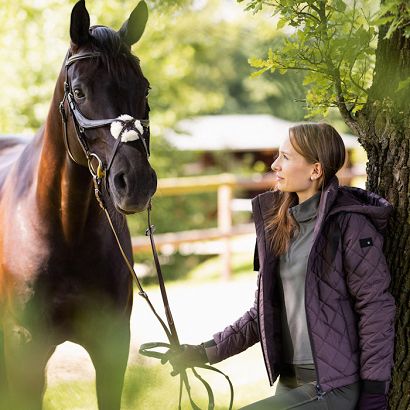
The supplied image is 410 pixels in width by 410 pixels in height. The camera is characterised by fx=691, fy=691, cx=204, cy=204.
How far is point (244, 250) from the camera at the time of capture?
460 inches

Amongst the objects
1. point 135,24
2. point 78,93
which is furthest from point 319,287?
point 135,24

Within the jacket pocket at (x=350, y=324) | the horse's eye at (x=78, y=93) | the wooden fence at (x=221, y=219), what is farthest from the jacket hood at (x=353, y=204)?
the wooden fence at (x=221, y=219)

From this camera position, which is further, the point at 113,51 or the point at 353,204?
the point at 113,51

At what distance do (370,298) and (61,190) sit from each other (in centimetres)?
121

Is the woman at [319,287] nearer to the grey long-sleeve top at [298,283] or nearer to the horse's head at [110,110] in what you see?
the grey long-sleeve top at [298,283]

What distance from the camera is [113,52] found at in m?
2.24

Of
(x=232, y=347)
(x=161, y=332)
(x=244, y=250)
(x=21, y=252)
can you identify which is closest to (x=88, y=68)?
(x=21, y=252)

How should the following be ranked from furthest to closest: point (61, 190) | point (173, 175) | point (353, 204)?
point (173, 175) → point (61, 190) → point (353, 204)

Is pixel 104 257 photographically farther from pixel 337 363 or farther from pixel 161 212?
pixel 161 212

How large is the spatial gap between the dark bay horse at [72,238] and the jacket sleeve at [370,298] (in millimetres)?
748

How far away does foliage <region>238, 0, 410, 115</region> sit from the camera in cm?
199

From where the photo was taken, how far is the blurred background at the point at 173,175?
105 inches

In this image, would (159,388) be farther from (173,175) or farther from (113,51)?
(173,175)

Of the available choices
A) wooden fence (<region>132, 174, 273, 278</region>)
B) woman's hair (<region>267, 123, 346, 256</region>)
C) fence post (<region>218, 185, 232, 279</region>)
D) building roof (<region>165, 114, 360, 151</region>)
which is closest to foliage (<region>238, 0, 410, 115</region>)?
woman's hair (<region>267, 123, 346, 256</region>)
